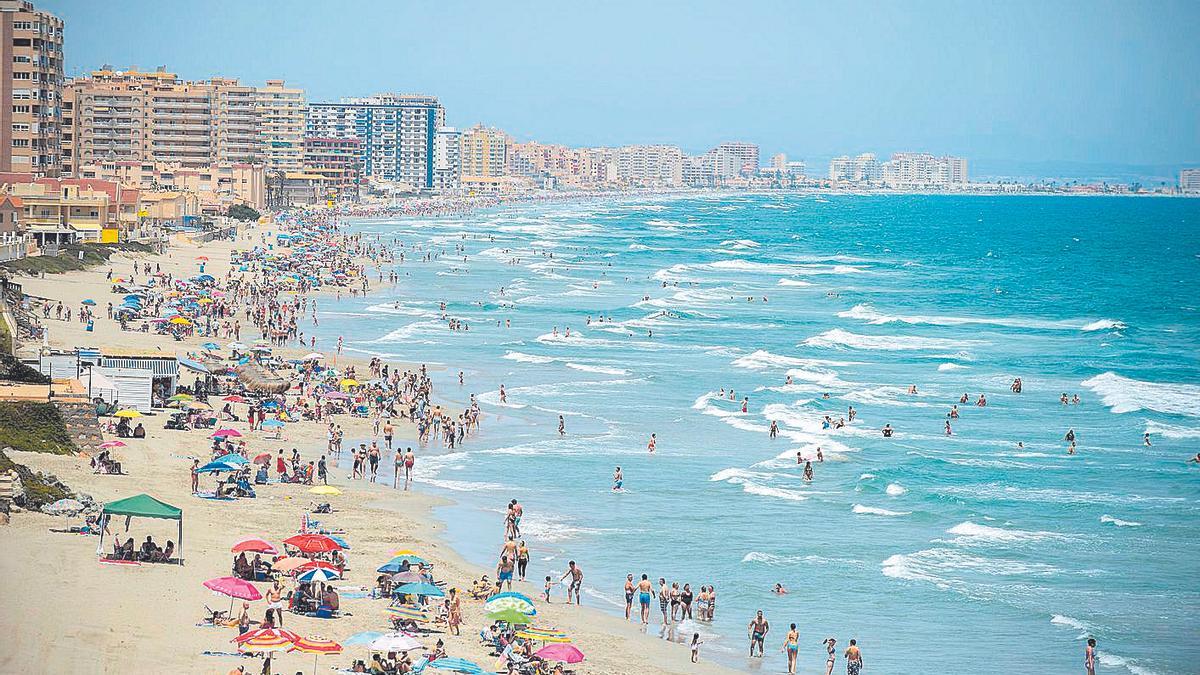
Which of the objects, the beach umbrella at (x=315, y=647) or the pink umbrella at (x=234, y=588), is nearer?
the beach umbrella at (x=315, y=647)

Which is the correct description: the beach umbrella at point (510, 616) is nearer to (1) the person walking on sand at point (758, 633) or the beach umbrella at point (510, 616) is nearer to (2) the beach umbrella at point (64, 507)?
(1) the person walking on sand at point (758, 633)

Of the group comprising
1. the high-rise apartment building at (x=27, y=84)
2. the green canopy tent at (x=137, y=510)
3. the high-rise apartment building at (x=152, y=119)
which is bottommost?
the green canopy tent at (x=137, y=510)

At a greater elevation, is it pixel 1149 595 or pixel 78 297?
pixel 78 297

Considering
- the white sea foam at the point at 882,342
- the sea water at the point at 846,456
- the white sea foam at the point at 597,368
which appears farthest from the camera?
the white sea foam at the point at 882,342

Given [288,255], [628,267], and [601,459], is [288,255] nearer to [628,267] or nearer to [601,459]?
[628,267]

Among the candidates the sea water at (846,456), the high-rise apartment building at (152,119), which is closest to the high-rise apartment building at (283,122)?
the high-rise apartment building at (152,119)

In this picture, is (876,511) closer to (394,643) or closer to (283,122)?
(394,643)

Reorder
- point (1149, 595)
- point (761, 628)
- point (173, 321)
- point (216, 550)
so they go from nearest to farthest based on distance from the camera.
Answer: point (761, 628) → point (216, 550) → point (1149, 595) → point (173, 321)

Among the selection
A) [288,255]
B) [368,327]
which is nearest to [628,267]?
[288,255]
